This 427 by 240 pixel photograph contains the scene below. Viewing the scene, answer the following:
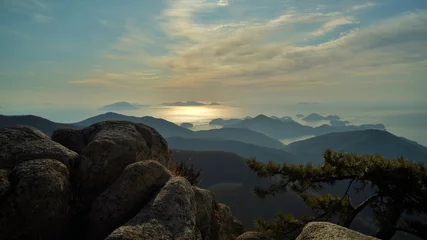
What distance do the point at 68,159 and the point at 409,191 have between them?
15.3 m

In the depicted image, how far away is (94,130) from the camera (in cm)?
1555

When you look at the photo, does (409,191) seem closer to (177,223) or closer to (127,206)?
(177,223)

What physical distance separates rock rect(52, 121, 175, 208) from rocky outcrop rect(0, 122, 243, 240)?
0.04 meters

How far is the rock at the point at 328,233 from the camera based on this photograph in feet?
25.8

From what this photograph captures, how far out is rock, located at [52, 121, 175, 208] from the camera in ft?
38.9

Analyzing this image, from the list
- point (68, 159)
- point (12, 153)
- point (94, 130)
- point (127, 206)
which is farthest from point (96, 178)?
point (94, 130)

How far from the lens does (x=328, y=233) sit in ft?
27.4

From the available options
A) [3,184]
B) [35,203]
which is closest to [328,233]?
[35,203]

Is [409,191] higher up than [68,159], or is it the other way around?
[68,159]

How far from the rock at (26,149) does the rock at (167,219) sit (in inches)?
186

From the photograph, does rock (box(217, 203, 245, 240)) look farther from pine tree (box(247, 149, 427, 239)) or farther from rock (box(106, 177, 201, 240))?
rock (box(106, 177, 201, 240))

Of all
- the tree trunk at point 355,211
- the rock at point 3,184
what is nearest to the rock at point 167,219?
the rock at point 3,184

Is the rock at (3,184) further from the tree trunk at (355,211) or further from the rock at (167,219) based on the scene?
the tree trunk at (355,211)

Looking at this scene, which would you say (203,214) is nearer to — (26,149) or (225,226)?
(225,226)
